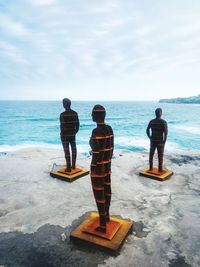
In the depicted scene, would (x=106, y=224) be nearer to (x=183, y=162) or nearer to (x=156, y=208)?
(x=156, y=208)

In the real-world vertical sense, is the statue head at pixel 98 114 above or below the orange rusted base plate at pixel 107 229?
above

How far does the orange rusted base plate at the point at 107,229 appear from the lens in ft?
11.9

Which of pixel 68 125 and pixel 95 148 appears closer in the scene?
pixel 95 148

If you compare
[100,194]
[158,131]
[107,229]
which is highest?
[158,131]

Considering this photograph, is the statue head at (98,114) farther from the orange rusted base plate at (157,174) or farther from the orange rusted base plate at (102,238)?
the orange rusted base plate at (157,174)

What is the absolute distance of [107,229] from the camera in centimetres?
374

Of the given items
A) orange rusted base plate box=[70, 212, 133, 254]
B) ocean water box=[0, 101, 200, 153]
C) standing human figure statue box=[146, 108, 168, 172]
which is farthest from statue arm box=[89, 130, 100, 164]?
ocean water box=[0, 101, 200, 153]

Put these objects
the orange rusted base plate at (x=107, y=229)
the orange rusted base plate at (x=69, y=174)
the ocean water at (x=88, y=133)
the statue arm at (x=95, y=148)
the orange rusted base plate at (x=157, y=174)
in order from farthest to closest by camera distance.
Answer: the ocean water at (x=88, y=133), the orange rusted base plate at (x=157, y=174), the orange rusted base plate at (x=69, y=174), the orange rusted base plate at (x=107, y=229), the statue arm at (x=95, y=148)

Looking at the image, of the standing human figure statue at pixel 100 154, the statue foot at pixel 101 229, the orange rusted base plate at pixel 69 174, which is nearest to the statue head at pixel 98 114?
the standing human figure statue at pixel 100 154

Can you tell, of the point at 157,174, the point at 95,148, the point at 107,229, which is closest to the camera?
the point at 95,148

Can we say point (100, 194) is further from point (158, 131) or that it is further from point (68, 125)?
point (158, 131)

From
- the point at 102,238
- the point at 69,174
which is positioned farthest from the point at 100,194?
the point at 69,174

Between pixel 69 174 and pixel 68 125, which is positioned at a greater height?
pixel 68 125

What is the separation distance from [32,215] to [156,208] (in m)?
2.49
